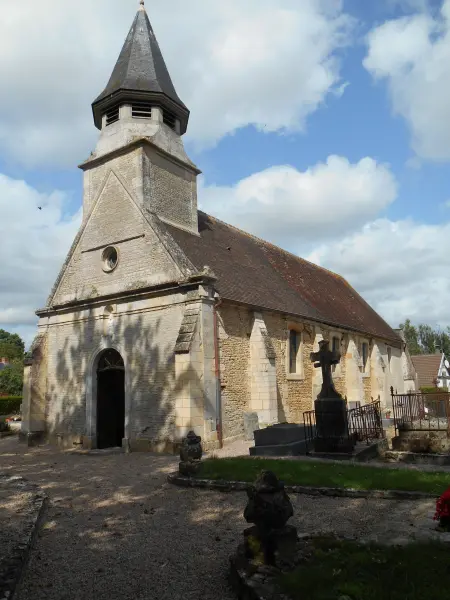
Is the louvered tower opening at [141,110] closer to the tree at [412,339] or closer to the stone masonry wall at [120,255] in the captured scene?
the stone masonry wall at [120,255]

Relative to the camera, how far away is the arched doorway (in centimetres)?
1588

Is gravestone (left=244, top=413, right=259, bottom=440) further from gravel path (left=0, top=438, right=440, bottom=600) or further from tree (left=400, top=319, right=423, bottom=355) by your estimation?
tree (left=400, top=319, right=423, bottom=355)

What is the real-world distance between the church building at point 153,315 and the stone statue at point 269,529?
8.37m

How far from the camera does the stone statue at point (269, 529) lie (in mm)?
4340

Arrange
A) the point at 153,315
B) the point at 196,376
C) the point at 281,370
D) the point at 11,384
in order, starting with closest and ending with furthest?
the point at 196,376 < the point at 153,315 < the point at 281,370 < the point at 11,384

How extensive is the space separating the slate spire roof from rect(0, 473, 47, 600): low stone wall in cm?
1399

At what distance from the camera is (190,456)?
9.62 metres

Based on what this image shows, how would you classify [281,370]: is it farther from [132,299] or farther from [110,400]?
[110,400]

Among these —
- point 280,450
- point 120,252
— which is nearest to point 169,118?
point 120,252

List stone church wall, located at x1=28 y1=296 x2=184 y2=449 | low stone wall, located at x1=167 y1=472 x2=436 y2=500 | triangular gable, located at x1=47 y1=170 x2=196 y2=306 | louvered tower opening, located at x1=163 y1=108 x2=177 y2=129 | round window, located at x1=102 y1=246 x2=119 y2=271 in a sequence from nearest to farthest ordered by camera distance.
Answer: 1. low stone wall, located at x1=167 y1=472 x2=436 y2=500
2. stone church wall, located at x1=28 y1=296 x2=184 y2=449
3. triangular gable, located at x1=47 y1=170 x2=196 y2=306
4. round window, located at x1=102 y1=246 x2=119 y2=271
5. louvered tower opening, located at x1=163 y1=108 x2=177 y2=129

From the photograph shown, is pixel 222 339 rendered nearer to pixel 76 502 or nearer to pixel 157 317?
pixel 157 317


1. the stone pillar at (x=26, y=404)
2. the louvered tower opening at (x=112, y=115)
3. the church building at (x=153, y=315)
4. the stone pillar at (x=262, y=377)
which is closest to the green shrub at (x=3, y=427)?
the stone pillar at (x=26, y=404)

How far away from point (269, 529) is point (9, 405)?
103 feet

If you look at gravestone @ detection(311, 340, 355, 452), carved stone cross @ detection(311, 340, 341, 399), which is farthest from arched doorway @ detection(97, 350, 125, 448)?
gravestone @ detection(311, 340, 355, 452)
